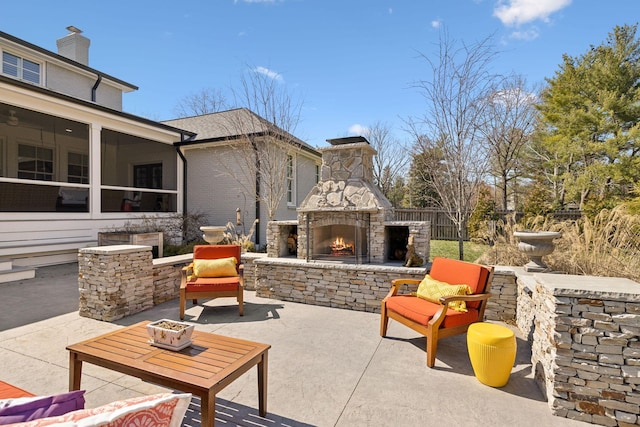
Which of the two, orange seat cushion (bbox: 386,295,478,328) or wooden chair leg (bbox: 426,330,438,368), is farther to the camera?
orange seat cushion (bbox: 386,295,478,328)

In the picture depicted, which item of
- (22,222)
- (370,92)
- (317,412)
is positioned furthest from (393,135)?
(317,412)

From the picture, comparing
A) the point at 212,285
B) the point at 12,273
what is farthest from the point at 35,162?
the point at 212,285

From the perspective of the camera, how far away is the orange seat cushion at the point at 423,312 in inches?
140

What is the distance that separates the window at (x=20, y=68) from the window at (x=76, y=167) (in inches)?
107

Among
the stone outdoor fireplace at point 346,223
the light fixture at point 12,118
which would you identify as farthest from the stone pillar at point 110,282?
the light fixture at point 12,118

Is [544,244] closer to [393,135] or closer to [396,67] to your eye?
[396,67]

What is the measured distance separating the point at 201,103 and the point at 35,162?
1108cm

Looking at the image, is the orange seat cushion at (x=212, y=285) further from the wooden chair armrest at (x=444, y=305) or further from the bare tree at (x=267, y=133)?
the bare tree at (x=267, y=133)

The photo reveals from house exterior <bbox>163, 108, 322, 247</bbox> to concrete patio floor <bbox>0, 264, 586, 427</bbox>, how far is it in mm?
5102

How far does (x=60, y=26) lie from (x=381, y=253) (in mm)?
15831

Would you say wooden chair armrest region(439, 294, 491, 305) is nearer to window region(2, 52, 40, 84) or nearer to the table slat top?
the table slat top

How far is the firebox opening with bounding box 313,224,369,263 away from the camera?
5.90m

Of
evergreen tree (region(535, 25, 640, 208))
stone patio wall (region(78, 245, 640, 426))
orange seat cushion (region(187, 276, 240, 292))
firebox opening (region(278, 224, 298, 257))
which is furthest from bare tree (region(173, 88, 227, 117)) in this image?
evergreen tree (region(535, 25, 640, 208))

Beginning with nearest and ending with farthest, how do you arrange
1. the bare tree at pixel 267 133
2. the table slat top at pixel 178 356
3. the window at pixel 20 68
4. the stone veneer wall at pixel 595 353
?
the table slat top at pixel 178 356
the stone veneer wall at pixel 595 353
the bare tree at pixel 267 133
the window at pixel 20 68
